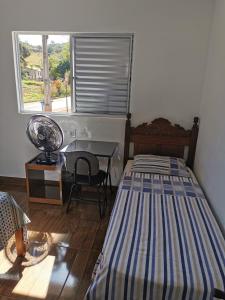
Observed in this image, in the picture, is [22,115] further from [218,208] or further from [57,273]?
[218,208]

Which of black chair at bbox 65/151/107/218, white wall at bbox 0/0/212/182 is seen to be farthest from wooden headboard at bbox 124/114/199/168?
black chair at bbox 65/151/107/218

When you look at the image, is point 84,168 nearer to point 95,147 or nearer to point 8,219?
point 95,147

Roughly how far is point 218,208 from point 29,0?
9.65 feet

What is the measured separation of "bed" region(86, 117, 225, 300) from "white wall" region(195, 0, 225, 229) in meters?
0.13

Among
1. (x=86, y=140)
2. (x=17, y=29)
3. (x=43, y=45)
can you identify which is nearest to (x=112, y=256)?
(x=86, y=140)

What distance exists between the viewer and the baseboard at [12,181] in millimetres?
3323

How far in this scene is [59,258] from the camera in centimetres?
202

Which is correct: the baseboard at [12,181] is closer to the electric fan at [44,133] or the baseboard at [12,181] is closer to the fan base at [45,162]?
the fan base at [45,162]

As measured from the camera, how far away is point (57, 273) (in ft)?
6.10

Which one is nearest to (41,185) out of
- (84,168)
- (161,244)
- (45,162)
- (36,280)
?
(45,162)

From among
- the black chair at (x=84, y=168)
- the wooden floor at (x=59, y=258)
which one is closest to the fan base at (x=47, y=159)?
the black chair at (x=84, y=168)

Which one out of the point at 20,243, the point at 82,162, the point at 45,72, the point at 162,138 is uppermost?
the point at 45,72

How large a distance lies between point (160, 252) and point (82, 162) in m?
1.30

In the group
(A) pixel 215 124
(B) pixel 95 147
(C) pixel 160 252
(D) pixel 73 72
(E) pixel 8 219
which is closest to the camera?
(C) pixel 160 252
